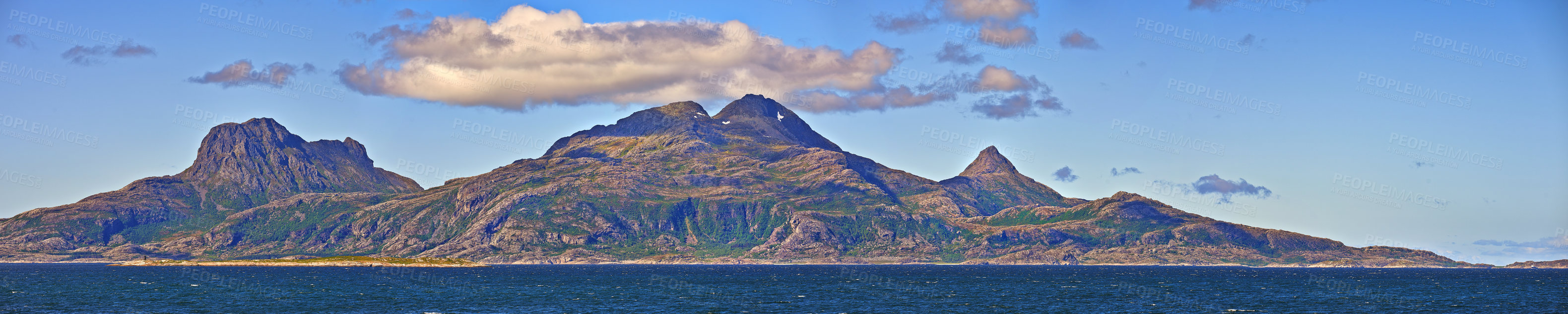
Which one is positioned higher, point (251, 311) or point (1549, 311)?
point (1549, 311)

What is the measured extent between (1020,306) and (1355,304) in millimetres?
61876

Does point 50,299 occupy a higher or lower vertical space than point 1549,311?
lower

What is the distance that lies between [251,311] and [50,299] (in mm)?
51706

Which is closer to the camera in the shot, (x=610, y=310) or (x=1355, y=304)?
(x=610, y=310)

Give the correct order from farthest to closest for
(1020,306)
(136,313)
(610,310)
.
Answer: (1020,306), (610,310), (136,313)

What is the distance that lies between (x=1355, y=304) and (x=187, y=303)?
20201cm

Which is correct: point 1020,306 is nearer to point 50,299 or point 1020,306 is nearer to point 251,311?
point 251,311

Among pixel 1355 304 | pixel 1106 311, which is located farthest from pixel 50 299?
pixel 1355 304

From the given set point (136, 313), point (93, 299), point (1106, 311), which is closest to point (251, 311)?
point (136, 313)

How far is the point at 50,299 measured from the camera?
187m

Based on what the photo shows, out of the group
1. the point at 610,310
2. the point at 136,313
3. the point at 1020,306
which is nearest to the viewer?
the point at 136,313

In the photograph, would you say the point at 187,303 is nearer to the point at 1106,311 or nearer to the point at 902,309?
the point at 902,309

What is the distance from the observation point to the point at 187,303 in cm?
17950

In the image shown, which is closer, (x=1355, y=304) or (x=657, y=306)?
(x=657, y=306)
